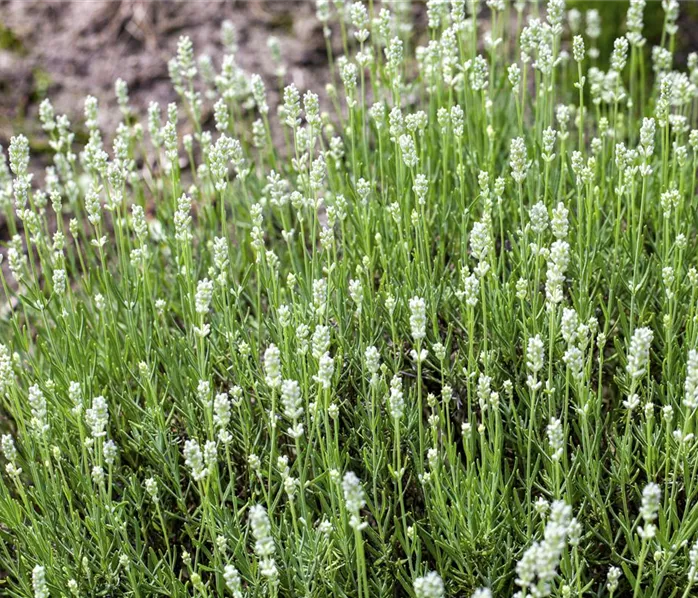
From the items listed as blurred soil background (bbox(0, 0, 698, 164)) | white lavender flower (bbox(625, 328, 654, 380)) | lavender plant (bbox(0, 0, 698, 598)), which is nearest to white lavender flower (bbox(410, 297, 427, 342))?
lavender plant (bbox(0, 0, 698, 598))

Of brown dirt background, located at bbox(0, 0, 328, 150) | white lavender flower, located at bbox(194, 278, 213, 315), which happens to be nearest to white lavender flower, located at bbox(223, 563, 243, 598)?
white lavender flower, located at bbox(194, 278, 213, 315)

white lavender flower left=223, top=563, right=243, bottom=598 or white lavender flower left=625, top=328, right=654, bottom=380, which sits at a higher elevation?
white lavender flower left=625, top=328, right=654, bottom=380

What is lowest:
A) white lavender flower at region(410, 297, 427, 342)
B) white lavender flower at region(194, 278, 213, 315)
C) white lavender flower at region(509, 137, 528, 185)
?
white lavender flower at region(410, 297, 427, 342)

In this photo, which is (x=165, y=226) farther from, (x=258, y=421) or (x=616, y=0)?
(x=616, y=0)

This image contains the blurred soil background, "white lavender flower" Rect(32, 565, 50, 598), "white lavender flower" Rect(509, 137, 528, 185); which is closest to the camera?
"white lavender flower" Rect(32, 565, 50, 598)

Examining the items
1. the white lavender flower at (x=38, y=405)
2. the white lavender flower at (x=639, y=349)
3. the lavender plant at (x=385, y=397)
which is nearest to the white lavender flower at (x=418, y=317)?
the lavender plant at (x=385, y=397)

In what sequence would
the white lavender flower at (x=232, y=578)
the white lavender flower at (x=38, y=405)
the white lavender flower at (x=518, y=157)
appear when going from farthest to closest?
1. the white lavender flower at (x=518, y=157)
2. the white lavender flower at (x=38, y=405)
3. the white lavender flower at (x=232, y=578)

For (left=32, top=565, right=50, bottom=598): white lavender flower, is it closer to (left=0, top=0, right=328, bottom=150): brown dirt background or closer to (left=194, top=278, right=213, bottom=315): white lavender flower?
(left=194, top=278, right=213, bottom=315): white lavender flower

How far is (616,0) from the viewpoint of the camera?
204 inches

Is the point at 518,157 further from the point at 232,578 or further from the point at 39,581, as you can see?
the point at 39,581

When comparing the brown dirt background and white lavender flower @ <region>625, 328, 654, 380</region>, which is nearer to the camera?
white lavender flower @ <region>625, 328, 654, 380</region>

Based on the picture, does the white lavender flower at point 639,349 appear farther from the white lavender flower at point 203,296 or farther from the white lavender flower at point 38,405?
the white lavender flower at point 38,405

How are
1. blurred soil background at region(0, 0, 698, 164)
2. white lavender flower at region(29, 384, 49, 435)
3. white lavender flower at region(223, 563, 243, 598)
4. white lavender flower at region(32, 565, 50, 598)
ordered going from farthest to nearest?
blurred soil background at region(0, 0, 698, 164)
white lavender flower at region(29, 384, 49, 435)
white lavender flower at region(32, 565, 50, 598)
white lavender flower at region(223, 563, 243, 598)

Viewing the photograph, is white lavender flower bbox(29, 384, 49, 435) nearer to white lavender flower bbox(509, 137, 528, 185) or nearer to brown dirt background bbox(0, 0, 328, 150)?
white lavender flower bbox(509, 137, 528, 185)
